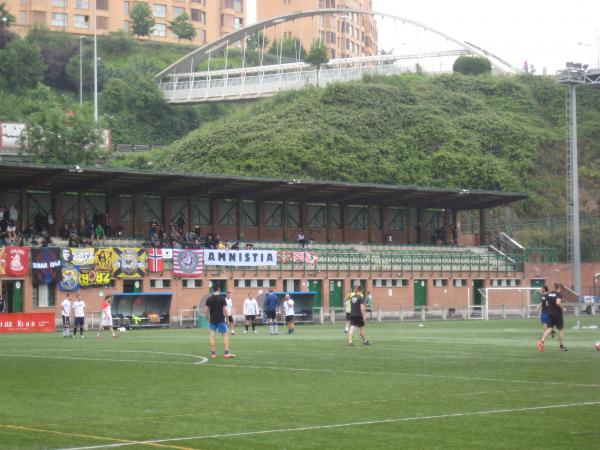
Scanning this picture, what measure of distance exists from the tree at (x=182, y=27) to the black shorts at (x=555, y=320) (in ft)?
447

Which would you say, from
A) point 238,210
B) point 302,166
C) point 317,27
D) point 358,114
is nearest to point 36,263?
point 238,210

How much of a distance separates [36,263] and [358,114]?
210ft

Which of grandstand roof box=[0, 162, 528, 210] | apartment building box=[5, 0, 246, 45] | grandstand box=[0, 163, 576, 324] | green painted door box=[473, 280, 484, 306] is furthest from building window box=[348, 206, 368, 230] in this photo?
apartment building box=[5, 0, 246, 45]

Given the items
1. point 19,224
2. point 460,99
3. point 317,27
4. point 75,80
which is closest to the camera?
point 19,224

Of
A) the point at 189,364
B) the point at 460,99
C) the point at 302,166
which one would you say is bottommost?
the point at 189,364

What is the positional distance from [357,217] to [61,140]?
29.6 metres

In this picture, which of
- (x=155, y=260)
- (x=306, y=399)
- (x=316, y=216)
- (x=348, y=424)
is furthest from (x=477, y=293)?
(x=348, y=424)

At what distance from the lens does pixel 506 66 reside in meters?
145

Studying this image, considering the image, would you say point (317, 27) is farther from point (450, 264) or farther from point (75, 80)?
point (450, 264)

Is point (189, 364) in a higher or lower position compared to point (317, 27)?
lower

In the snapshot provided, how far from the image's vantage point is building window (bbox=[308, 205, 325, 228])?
86938mm

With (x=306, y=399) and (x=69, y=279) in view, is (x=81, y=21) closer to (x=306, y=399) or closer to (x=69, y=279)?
(x=69, y=279)

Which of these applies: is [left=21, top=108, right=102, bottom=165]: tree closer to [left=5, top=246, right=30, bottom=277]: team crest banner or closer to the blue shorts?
[left=5, top=246, right=30, bottom=277]: team crest banner

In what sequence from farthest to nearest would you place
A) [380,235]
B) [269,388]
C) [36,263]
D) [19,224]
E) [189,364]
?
1. [380,235]
2. [19,224]
3. [36,263]
4. [189,364]
5. [269,388]
